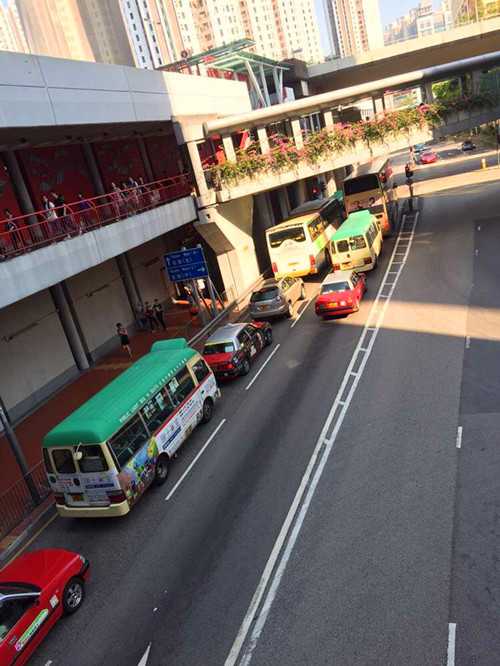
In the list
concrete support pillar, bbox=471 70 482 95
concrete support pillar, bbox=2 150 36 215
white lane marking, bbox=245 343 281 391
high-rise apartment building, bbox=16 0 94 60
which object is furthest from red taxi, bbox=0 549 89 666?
high-rise apartment building, bbox=16 0 94 60

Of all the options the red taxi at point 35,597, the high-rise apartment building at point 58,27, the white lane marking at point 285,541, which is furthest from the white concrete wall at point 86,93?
the high-rise apartment building at point 58,27

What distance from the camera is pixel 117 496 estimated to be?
12102 millimetres

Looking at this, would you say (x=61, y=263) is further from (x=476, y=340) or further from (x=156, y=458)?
(x=476, y=340)

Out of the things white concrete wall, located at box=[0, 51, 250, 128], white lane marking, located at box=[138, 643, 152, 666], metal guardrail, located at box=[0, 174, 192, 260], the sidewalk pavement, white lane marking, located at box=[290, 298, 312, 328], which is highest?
white concrete wall, located at box=[0, 51, 250, 128]

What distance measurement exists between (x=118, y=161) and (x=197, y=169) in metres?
4.02

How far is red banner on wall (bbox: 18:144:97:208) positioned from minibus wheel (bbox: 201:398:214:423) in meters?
11.4

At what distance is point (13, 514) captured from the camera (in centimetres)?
1368

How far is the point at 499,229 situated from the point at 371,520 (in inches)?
990

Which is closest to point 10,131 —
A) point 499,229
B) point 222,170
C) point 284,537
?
point 222,170

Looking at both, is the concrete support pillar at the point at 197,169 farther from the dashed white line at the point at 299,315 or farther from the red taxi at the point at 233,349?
the red taxi at the point at 233,349

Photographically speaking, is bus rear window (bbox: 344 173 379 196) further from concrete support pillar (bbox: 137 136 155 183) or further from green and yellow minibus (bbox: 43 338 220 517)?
green and yellow minibus (bbox: 43 338 220 517)

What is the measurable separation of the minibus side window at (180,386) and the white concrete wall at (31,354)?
26.2 feet

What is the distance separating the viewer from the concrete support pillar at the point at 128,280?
88.9 ft

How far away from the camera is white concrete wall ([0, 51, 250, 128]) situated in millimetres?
16625
